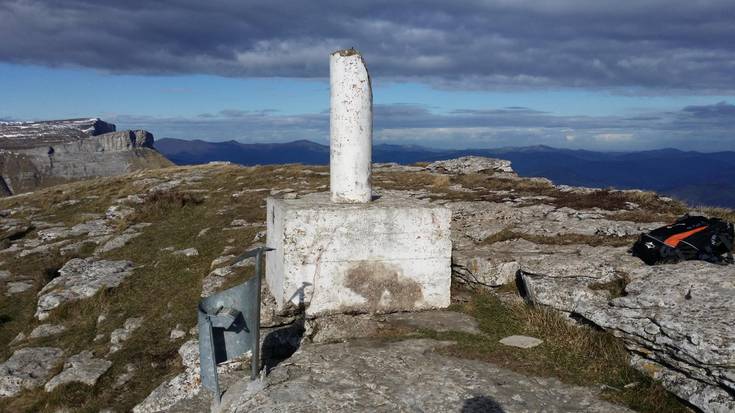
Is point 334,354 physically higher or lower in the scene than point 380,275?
lower

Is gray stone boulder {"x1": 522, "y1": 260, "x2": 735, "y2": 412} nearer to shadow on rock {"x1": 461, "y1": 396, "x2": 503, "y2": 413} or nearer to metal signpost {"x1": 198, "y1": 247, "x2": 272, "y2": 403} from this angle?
shadow on rock {"x1": 461, "y1": 396, "x2": 503, "y2": 413}

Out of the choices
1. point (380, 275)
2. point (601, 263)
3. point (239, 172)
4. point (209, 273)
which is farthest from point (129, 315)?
point (239, 172)

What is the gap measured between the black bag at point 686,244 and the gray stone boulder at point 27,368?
1158 centimetres

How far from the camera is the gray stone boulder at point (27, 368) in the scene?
397 inches

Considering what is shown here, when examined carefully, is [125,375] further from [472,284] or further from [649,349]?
[649,349]

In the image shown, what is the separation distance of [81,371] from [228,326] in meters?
5.58

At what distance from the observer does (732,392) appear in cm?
591


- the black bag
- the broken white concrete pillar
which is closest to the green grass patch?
the black bag

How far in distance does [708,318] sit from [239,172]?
101ft

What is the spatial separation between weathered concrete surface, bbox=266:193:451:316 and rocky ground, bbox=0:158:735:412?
412mm

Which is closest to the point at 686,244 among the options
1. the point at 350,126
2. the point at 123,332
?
the point at 350,126

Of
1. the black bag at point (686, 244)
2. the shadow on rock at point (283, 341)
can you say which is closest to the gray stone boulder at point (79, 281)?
the shadow on rock at point (283, 341)

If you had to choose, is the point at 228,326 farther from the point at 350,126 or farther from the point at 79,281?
the point at 79,281

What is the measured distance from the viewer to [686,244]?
942 cm
